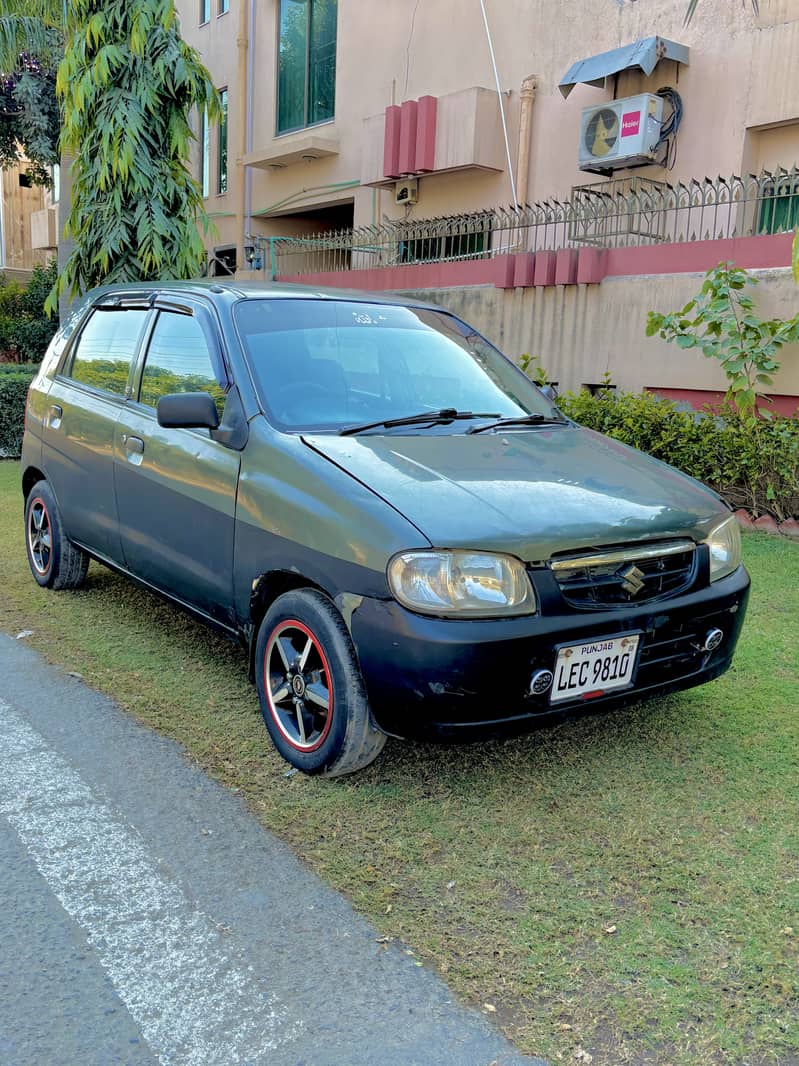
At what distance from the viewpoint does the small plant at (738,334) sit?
7.89 meters

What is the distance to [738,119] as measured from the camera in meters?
11.1

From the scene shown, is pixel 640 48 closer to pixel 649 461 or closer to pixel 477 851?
pixel 649 461

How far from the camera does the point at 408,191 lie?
1545cm

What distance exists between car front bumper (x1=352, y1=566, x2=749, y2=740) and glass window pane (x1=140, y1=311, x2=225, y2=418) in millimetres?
1426

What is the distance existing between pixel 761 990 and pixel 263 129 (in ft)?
62.4

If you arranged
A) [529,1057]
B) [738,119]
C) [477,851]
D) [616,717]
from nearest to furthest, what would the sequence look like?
[529,1057] → [477,851] → [616,717] → [738,119]

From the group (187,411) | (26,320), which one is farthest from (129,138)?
(26,320)

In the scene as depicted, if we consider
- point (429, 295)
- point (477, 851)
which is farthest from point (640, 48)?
point (477, 851)

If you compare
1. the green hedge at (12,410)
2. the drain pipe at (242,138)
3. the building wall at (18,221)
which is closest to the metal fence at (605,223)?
the green hedge at (12,410)

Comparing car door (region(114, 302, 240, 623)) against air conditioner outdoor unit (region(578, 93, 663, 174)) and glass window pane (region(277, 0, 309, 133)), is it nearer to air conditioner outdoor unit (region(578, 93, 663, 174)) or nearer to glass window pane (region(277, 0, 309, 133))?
air conditioner outdoor unit (region(578, 93, 663, 174))

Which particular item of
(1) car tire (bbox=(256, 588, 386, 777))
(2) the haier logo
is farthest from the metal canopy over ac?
(1) car tire (bbox=(256, 588, 386, 777))

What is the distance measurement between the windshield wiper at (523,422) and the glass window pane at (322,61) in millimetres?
14606

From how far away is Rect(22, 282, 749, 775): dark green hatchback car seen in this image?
304 centimetres

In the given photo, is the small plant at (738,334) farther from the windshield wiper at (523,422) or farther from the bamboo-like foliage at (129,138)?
the bamboo-like foliage at (129,138)
